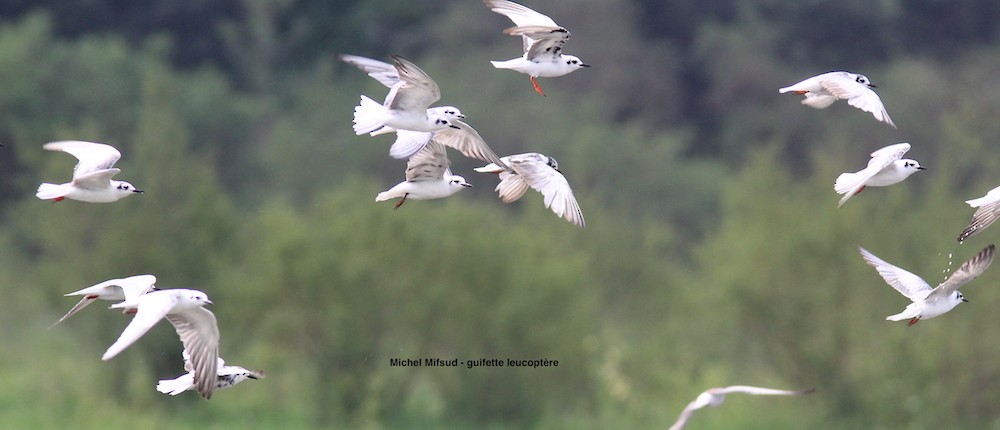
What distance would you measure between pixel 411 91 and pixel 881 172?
337 cm

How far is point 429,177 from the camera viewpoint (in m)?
12.2

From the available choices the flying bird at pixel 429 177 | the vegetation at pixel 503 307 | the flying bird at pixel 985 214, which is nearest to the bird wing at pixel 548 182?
the flying bird at pixel 429 177

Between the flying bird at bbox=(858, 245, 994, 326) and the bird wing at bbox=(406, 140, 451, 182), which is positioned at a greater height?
the bird wing at bbox=(406, 140, 451, 182)

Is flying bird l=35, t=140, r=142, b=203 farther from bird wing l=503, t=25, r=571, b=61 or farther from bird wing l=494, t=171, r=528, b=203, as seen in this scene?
bird wing l=503, t=25, r=571, b=61

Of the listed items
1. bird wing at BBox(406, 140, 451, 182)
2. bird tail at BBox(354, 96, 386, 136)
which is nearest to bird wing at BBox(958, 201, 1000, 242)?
bird wing at BBox(406, 140, 451, 182)

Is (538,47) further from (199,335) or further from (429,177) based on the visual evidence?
(199,335)

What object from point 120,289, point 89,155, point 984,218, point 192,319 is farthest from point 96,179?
point 984,218

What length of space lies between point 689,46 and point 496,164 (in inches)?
1388

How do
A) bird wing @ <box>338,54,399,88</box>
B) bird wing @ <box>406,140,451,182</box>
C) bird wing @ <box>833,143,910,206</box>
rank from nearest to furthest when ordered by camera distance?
bird wing @ <box>338,54,399,88</box>
bird wing @ <box>833,143,910,206</box>
bird wing @ <box>406,140,451,182</box>

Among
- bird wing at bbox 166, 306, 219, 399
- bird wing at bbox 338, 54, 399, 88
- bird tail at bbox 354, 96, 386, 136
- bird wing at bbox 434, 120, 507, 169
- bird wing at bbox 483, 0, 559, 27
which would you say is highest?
bird wing at bbox 483, 0, 559, 27

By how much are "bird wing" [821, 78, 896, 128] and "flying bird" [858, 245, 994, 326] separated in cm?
119

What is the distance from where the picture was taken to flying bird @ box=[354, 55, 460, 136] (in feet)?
36.1

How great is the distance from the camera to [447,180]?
12211 mm

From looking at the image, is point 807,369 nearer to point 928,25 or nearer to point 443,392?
point 443,392
